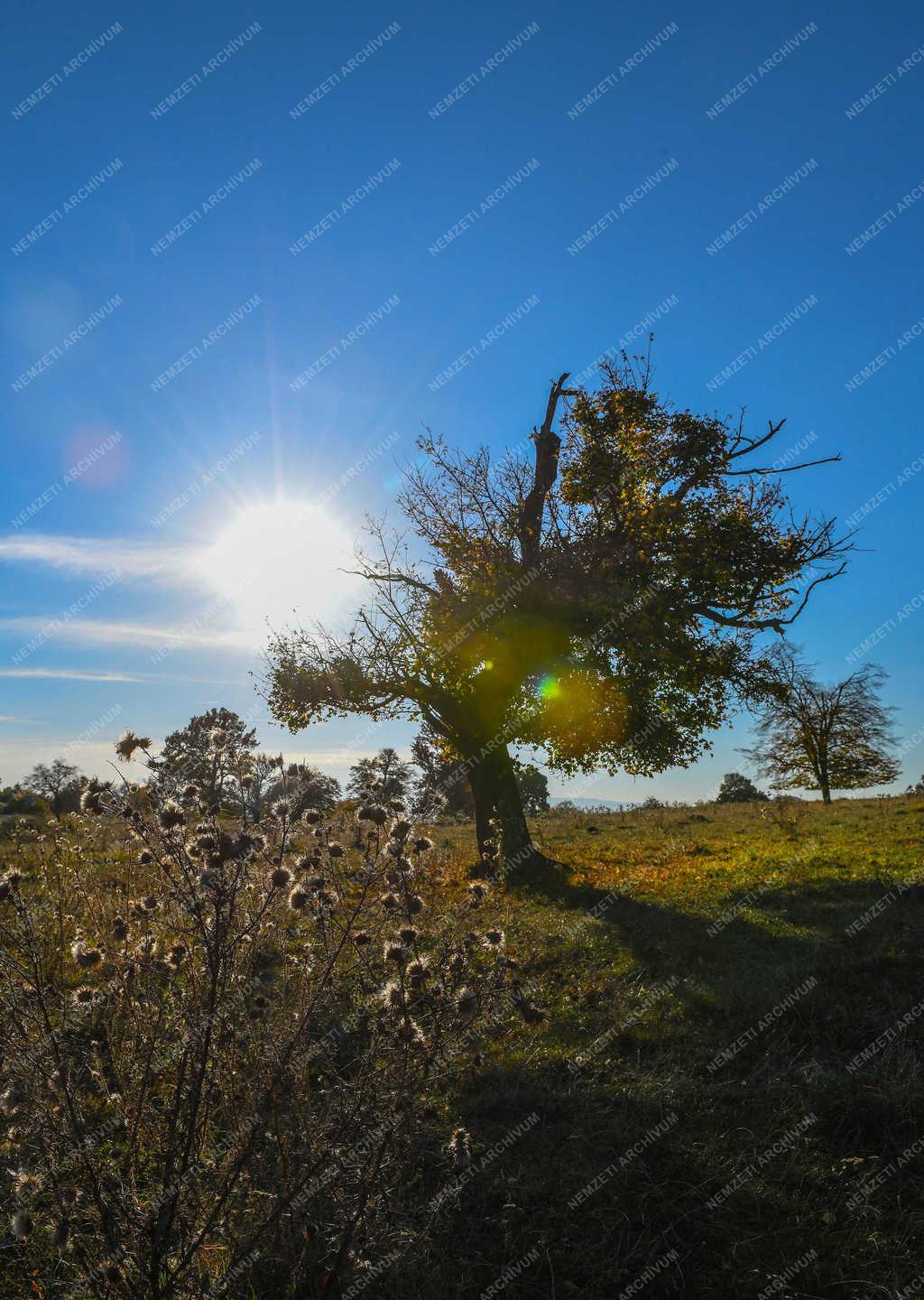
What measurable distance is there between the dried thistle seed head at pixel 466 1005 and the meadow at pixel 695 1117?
2.11ft

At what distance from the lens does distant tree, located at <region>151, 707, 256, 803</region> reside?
447 centimetres

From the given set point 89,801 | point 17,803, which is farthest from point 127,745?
point 17,803

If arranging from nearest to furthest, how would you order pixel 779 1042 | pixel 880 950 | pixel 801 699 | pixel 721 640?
pixel 779 1042, pixel 880 950, pixel 721 640, pixel 801 699

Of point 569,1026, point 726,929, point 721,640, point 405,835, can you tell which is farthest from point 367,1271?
point 721,640

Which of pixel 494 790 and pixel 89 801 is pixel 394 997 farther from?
pixel 494 790

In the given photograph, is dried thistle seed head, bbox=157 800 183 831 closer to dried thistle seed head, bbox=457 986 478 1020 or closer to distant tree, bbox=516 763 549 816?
dried thistle seed head, bbox=457 986 478 1020

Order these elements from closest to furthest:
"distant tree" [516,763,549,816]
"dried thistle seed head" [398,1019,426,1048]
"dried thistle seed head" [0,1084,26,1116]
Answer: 1. "dried thistle seed head" [0,1084,26,1116]
2. "dried thistle seed head" [398,1019,426,1048]
3. "distant tree" [516,763,549,816]

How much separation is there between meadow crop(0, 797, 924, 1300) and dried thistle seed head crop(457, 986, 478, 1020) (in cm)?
64

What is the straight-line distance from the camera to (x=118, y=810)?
3.87 metres

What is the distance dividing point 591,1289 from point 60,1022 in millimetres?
4748

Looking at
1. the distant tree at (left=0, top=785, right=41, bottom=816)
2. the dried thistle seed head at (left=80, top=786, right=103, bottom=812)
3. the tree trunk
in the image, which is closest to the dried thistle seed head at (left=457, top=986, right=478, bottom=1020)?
the dried thistle seed head at (left=80, top=786, right=103, bottom=812)

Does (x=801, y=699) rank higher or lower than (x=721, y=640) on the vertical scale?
higher

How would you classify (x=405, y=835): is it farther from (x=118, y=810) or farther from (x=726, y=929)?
(x=726, y=929)

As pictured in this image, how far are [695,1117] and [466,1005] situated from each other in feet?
8.32
